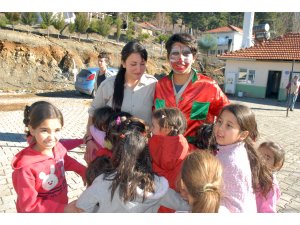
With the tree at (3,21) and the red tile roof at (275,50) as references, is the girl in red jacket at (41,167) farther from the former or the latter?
the tree at (3,21)

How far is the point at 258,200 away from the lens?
7.80 feet

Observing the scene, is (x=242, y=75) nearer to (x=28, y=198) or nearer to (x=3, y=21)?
(x=3, y=21)

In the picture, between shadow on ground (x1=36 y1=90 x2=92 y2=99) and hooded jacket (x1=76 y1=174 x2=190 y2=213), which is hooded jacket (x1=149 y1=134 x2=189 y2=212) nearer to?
hooded jacket (x1=76 y1=174 x2=190 y2=213)

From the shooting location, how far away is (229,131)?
194 centimetres

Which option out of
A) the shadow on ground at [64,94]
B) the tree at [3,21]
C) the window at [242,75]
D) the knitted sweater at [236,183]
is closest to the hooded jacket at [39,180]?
the knitted sweater at [236,183]

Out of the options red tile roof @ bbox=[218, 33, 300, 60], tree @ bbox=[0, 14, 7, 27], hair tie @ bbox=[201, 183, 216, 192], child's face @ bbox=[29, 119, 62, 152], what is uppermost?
tree @ bbox=[0, 14, 7, 27]

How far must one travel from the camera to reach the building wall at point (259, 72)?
18219 millimetres

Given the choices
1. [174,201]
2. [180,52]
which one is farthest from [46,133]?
[180,52]

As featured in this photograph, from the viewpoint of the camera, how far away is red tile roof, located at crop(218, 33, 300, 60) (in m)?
18.3

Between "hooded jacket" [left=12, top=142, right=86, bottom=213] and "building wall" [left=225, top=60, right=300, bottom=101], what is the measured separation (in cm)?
1833

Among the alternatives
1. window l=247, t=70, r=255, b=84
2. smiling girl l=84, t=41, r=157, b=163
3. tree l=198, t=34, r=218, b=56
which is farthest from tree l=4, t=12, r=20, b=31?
tree l=198, t=34, r=218, b=56
